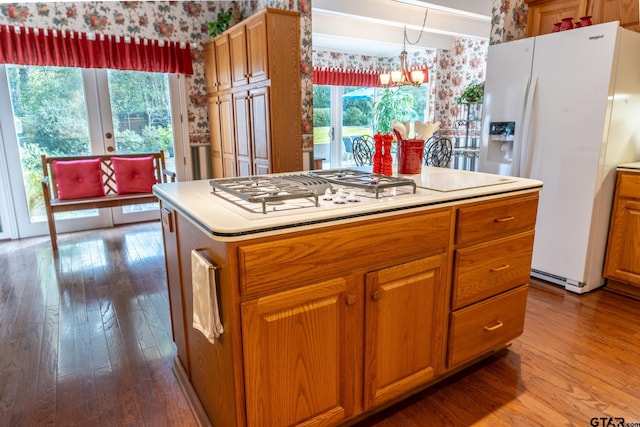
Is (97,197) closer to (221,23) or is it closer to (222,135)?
(222,135)

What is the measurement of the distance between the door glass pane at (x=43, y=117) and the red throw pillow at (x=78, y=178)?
37cm

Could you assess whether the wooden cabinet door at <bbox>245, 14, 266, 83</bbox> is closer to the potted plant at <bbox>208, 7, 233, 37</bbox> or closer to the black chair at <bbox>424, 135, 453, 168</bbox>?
the potted plant at <bbox>208, 7, 233, 37</bbox>

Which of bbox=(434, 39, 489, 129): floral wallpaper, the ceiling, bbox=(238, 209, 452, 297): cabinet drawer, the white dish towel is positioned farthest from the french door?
bbox=(434, 39, 489, 129): floral wallpaper

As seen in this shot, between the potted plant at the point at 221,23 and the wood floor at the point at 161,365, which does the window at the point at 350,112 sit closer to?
the potted plant at the point at 221,23

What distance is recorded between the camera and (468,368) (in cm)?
189

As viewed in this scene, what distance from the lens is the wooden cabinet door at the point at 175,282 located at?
1.55 meters

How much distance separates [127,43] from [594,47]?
13.4 ft

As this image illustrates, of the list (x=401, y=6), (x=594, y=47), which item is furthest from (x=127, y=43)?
(x=594, y=47)

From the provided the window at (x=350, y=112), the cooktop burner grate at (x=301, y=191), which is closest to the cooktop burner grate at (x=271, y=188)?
the cooktop burner grate at (x=301, y=191)

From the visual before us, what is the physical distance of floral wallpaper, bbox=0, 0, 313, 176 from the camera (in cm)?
342

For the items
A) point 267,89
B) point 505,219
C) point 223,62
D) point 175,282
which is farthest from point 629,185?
point 223,62

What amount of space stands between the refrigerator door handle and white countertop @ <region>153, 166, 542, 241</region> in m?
1.04

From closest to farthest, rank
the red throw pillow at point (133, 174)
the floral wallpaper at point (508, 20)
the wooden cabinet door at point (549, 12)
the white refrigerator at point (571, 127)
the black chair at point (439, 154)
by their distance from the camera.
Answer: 1. the white refrigerator at point (571, 127)
2. the wooden cabinet door at point (549, 12)
3. the floral wallpaper at point (508, 20)
4. the red throw pillow at point (133, 174)
5. the black chair at point (439, 154)

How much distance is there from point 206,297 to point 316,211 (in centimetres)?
41
